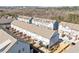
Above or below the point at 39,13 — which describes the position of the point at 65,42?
below

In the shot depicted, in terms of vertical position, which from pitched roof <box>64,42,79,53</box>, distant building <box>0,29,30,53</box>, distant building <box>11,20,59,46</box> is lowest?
pitched roof <box>64,42,79,53</box>

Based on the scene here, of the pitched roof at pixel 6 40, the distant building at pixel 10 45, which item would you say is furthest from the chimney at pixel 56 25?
the pitched roof at pixel 6 40

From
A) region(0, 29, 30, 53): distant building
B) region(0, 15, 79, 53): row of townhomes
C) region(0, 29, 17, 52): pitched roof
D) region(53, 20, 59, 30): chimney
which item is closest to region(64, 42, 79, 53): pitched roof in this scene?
region(0, 15, 79, 53): row of townhomes

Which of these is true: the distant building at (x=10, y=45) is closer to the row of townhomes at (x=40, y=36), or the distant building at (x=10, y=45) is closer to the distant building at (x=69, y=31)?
the row of townhomes at (x=40, y=36)

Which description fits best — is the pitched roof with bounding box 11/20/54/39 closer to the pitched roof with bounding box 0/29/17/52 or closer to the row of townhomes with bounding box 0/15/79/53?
the row of townhomes with bounding box 0/15/79/53

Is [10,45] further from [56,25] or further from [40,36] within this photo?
[56,25]
